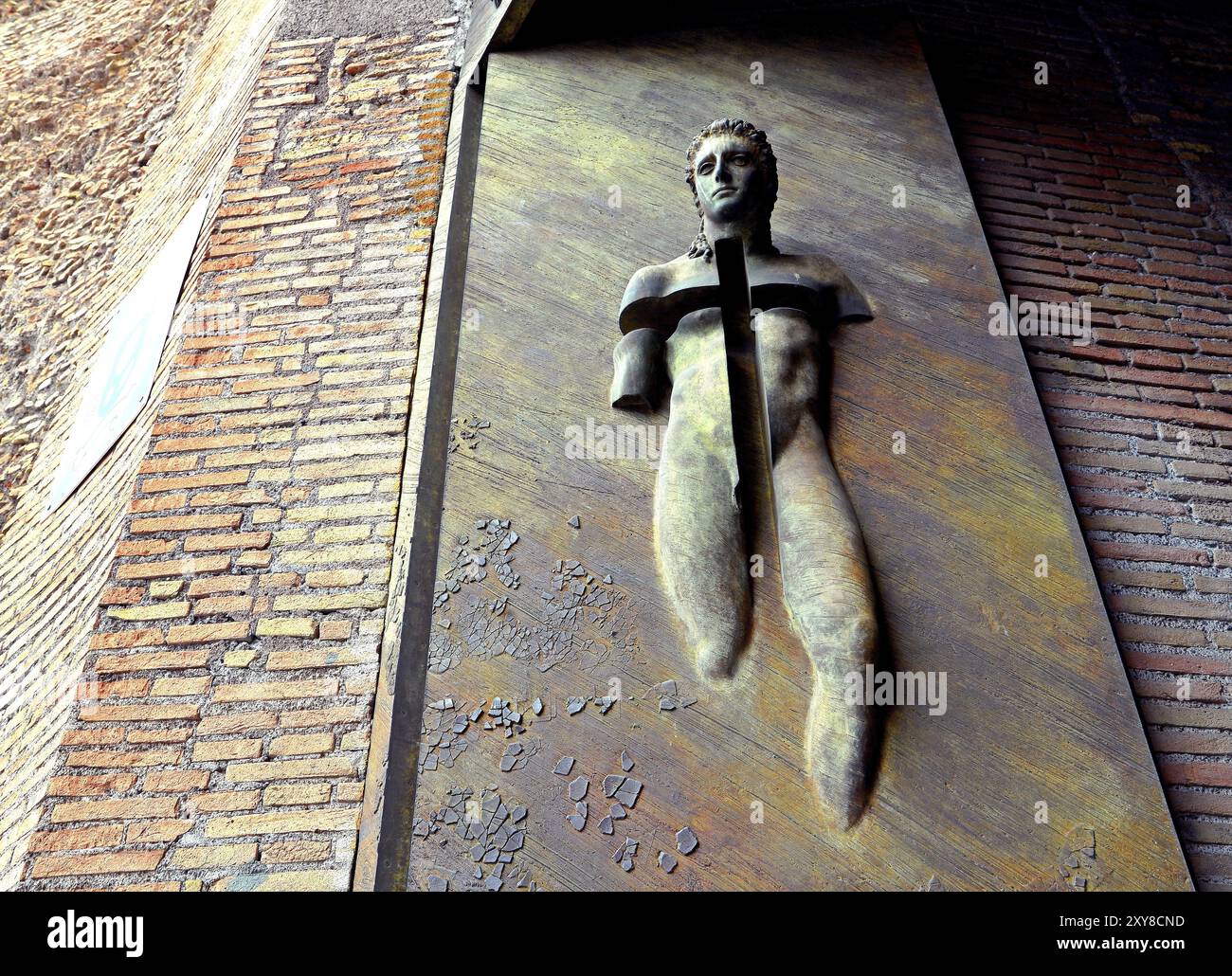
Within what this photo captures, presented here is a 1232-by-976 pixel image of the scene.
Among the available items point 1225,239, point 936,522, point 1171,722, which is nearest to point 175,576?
point 936,522

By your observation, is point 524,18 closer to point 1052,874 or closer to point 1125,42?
point 1125,42

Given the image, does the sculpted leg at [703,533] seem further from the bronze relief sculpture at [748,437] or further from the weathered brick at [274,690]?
the weathered brick at [274,690]

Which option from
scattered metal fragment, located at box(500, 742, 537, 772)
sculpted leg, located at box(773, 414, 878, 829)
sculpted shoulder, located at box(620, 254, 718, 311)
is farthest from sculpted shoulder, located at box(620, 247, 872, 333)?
scattered metal fragment, located at box(500, 742, 537, 772)

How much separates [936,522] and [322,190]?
3024 mm

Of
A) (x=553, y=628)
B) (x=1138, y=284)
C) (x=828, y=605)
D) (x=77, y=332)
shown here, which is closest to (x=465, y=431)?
(x=553, y=628)

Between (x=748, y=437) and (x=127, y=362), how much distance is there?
2.97m

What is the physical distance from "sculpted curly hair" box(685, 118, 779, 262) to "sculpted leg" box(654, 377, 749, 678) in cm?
59

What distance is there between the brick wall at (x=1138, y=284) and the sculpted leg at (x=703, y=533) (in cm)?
124

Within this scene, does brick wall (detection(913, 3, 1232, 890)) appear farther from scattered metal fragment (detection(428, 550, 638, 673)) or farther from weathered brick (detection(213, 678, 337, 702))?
weathered brick (detection(213, 678, 337, 702))

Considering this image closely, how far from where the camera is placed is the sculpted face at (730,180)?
3.63 meters

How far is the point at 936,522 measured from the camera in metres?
3.33

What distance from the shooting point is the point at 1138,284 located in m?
4.46

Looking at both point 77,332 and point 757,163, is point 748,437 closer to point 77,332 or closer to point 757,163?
point 757,163

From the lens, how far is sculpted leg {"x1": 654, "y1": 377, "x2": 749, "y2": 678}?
306cm
